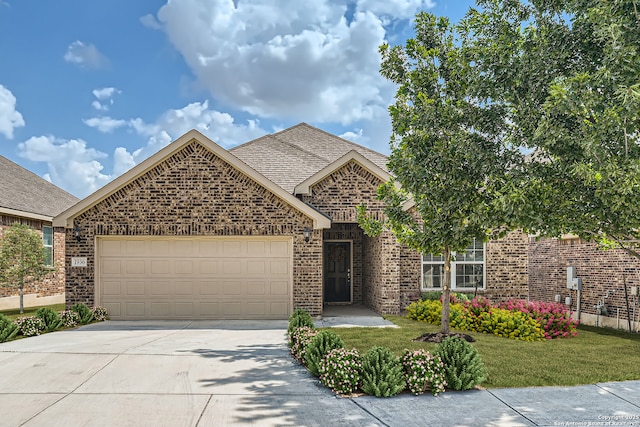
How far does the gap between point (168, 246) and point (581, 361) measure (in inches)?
426

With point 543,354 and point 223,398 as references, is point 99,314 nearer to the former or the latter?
point 223,398

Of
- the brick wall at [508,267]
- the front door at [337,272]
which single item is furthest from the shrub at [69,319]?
the brick wall at [508,267]

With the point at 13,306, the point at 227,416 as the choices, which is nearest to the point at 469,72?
the point at 227,416

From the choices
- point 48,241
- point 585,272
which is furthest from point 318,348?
point 48,241

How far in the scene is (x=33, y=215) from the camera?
1906cm

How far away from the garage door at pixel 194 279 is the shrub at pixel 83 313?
750mm

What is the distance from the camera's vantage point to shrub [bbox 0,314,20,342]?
10.5 metres

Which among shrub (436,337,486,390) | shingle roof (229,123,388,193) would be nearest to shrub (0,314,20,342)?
shingle roof (229,123,388,193)

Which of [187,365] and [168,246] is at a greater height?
[168,246]

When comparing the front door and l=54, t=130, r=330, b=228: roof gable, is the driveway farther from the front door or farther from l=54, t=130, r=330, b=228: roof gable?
the front door

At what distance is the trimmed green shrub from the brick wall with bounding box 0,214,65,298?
14208 mm

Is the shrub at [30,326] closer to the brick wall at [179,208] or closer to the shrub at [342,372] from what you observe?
the brick wall at [179,208]

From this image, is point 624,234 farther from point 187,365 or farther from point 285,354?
point 187,365

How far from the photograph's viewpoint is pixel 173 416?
19.1 ft
